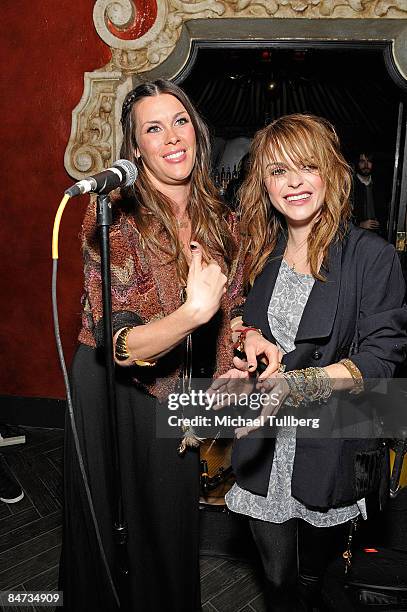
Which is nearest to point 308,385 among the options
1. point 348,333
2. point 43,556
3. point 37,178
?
point 348,333

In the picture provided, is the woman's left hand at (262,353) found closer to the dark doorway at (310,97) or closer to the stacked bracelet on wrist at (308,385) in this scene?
the stacked bracelet on wrist at (308,385)

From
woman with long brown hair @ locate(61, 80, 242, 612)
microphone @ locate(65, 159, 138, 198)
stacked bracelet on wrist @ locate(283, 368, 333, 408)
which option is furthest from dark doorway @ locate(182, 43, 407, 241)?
microphone @ locate(65, 159, 138, 198)

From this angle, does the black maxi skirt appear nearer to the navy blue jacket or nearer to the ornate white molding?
the navy blue jacket

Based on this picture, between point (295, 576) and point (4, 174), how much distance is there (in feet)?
10.4

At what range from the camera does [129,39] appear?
126 inches

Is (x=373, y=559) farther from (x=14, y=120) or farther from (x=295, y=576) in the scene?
(x=14, y=120)

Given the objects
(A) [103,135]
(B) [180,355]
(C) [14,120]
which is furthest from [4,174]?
(B) [180,355]

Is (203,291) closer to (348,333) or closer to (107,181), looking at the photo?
(107,181)

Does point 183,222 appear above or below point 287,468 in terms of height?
above

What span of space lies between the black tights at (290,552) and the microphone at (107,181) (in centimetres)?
113

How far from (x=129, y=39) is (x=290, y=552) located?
9.88ft

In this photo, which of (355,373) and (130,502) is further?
(130,502)

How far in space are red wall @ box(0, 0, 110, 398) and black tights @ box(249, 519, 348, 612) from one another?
246 centimetres

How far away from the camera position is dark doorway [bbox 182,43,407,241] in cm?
605
